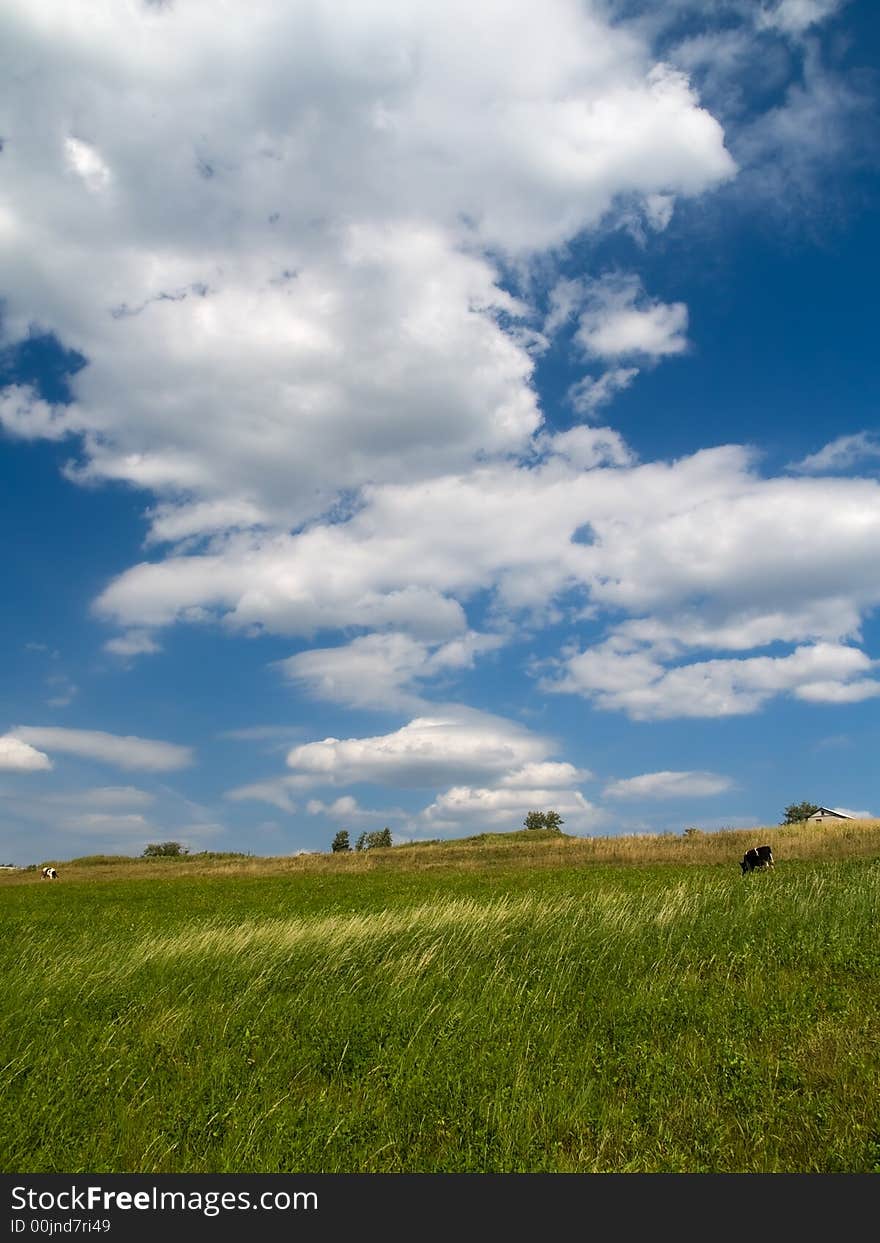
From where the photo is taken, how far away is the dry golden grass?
153 ft

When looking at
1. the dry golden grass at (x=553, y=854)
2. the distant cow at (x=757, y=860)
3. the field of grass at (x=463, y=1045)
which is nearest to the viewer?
the field of grass at (x=463, y=1045)

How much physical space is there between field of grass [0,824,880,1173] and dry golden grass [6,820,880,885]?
33392mm

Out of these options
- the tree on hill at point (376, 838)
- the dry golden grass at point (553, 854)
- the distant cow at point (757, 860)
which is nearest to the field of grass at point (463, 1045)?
the distant cow at point (757, 860)

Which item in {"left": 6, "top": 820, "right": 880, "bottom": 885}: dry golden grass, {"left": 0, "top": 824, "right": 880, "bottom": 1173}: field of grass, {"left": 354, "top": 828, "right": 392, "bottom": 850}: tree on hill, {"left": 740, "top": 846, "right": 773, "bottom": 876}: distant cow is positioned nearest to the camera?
{"left": 0, "top": 824, "right": 880, "bottom": 1173}: field of grass

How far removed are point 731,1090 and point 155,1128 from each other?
216 inches

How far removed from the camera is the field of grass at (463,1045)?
21.2 ft

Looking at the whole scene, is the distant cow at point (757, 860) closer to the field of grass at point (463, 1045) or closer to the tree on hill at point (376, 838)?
the field of grass at point (463, 1045)

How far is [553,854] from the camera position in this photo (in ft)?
186

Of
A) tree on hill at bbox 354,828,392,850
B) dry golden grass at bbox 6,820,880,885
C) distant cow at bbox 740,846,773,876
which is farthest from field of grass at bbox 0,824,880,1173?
tree on hill at bbox 354,828,392,850

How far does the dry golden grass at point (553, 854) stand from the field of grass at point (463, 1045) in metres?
33.4

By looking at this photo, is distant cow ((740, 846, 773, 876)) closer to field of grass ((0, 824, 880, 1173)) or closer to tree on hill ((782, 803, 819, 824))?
field of grass ((0, 824, 880, 1173))

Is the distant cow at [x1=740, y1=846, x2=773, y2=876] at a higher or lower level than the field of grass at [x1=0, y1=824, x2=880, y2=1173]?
lower

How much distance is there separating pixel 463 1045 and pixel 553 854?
5090 centimetres

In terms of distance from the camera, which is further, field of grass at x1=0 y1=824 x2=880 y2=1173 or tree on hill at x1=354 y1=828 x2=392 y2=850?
tree on hill at x1=354 y1=828 x2=392 y2=850
